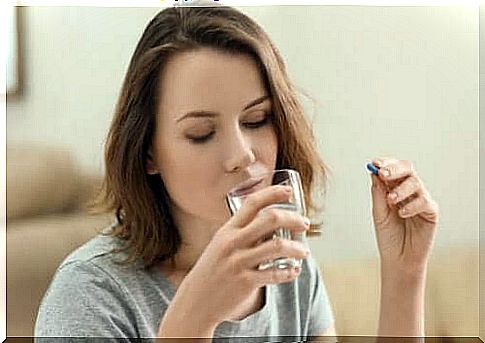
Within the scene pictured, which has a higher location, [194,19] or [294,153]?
[194,19]

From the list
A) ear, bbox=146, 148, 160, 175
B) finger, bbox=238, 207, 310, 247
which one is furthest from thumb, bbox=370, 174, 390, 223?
ear, bbox=146, 148, 160, 175

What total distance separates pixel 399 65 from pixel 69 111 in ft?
1.27

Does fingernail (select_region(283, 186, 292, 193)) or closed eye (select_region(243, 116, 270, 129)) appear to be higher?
closed eye (select_region(243, 116, 270, 129))

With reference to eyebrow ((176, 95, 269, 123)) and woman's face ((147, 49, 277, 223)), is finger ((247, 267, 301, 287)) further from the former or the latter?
eyebrow ((176, 95, 269, 123))

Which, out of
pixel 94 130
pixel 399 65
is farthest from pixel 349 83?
pixel 94 130

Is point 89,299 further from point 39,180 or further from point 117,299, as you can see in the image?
point 39,180

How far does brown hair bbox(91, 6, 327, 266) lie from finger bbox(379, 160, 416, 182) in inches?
→ 2.7

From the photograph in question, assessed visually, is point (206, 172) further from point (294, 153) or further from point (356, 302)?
point (356, 302)

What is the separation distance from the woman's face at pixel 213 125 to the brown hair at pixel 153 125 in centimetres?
1

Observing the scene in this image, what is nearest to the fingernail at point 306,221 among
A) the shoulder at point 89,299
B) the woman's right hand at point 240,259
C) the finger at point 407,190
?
the woman's right hand at point 240,259

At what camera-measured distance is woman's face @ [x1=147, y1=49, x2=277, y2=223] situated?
3.67 feet

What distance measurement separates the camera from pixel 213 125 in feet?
3.68

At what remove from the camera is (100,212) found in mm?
1170

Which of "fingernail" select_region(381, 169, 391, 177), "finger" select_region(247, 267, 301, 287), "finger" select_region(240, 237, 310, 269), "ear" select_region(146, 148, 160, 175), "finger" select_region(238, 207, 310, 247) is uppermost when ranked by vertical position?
"ear" select_region(146, 148, 160, 175)
